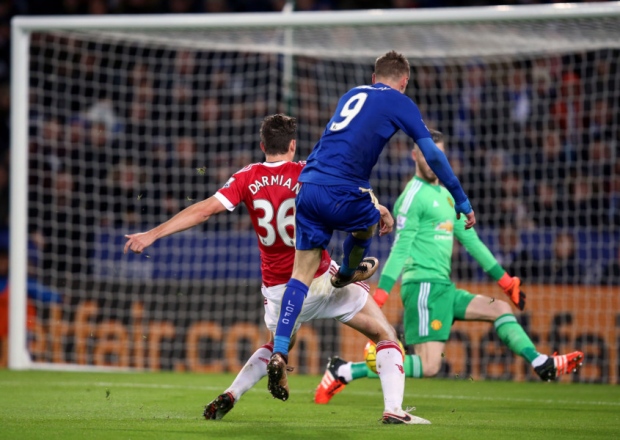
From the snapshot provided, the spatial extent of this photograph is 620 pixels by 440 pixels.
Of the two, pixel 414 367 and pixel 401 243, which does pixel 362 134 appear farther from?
pixel 414 367

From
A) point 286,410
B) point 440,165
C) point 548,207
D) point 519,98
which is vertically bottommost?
point 286,410

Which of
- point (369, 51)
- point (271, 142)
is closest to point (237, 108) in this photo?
point (369, 51)

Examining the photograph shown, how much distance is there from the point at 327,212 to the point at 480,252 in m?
3.01

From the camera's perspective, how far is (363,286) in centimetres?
618

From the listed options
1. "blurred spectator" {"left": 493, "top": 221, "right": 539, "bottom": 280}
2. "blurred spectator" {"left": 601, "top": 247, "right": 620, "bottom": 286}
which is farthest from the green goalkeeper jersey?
"blurred spectator" {"left": 601, "top": 247, "right": 620, "bottom": 286}

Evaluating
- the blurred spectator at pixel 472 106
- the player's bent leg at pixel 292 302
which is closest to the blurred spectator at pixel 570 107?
the blurred spectator at pixel 472 106

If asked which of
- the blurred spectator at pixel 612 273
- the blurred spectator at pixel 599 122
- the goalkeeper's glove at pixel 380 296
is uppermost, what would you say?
the blurred spectator at pixel 599 122

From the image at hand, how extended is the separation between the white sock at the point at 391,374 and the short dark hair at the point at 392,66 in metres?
1.59

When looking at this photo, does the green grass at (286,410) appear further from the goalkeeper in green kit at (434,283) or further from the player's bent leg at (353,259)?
the player's bent leg at (353,259)

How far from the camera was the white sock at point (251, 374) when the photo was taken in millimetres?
6000

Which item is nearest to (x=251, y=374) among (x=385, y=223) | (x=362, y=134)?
(x=385, y=223)

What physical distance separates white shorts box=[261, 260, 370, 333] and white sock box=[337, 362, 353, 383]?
1.80 metres

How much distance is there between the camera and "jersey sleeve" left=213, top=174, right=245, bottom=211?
589cm

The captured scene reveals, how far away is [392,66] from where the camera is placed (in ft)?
19.4
